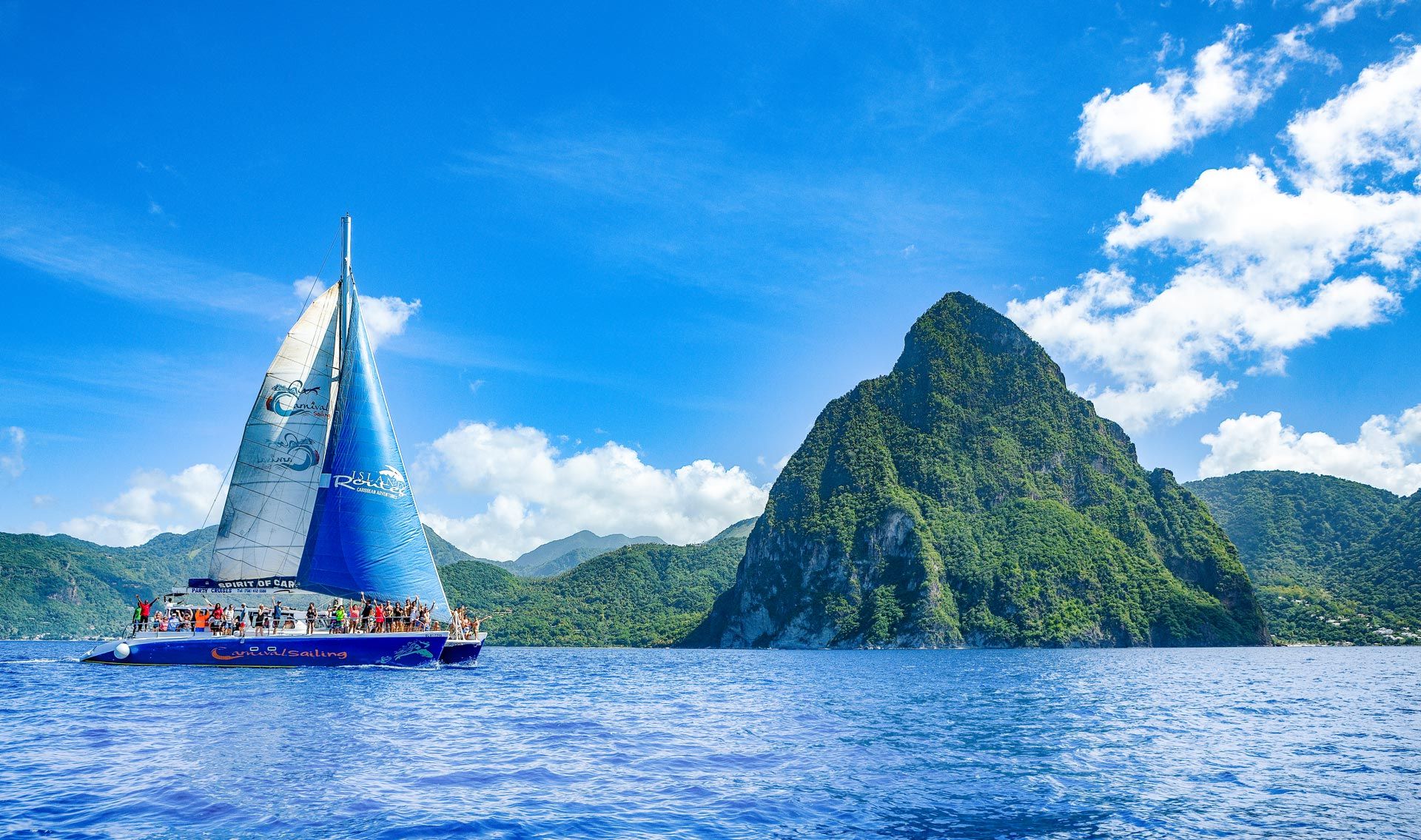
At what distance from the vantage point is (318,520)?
42.8 meters

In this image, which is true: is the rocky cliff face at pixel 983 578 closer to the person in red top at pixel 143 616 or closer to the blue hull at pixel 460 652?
the blue hull at pixel 460 652

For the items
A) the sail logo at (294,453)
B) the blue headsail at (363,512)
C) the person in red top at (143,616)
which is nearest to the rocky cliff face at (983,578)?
the blue headsail at (363,512)

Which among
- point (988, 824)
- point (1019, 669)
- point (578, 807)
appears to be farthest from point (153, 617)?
point (1019, 669)

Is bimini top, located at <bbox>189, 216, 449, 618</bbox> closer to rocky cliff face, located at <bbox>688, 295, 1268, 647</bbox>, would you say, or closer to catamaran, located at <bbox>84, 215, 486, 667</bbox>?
catamaran, located at <bbox>84, 215, 486, 667</bbox>

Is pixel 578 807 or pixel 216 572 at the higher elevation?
pixel 216 572

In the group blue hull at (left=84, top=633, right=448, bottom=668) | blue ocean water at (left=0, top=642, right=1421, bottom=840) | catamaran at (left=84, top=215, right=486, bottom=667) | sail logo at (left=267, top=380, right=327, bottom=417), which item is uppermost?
sail logo at (left=267, top=380, right=327, bottom=417)

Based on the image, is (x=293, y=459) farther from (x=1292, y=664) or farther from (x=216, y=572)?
(x=1292, y=664)

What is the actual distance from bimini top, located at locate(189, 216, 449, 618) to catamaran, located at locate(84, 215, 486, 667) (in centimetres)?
5

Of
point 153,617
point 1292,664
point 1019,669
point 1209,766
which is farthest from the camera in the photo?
point 1292,664

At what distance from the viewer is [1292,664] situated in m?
75.7

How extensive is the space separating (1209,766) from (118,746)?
21624 mm

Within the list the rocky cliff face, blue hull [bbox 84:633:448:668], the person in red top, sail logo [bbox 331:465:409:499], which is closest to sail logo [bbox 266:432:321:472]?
sail logo [bbox 331:465:409:499]

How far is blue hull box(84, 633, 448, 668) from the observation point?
40.0m

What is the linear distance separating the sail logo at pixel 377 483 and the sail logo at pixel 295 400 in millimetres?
3548
